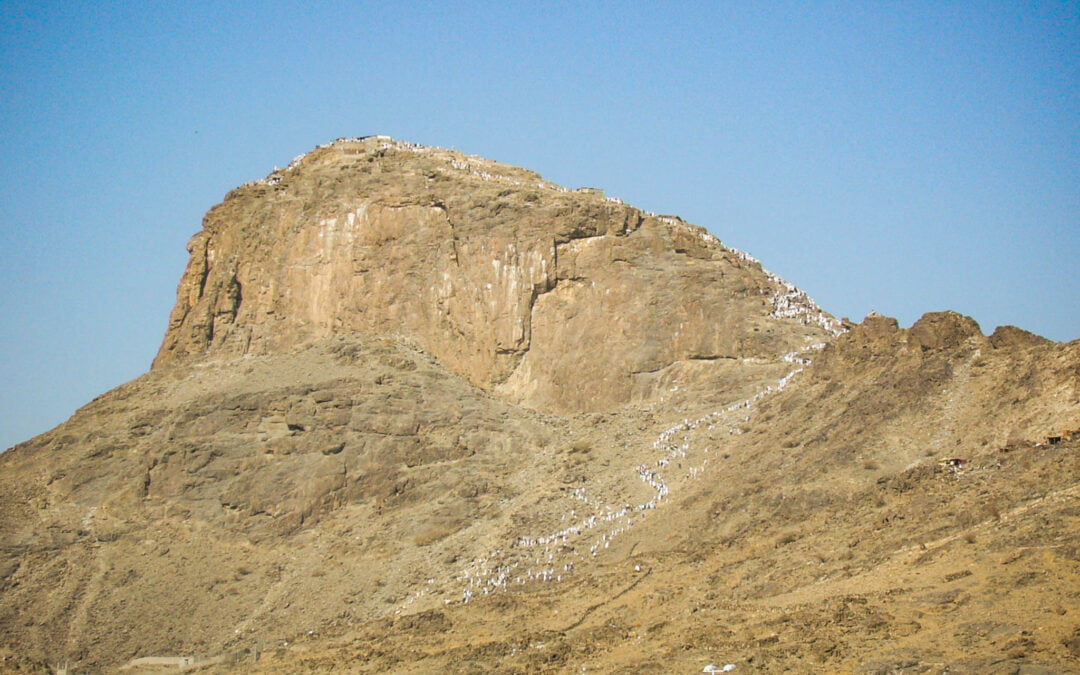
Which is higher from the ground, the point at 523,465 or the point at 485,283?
the point at 485,283

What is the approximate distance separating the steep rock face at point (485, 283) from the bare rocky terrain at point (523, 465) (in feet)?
0.45

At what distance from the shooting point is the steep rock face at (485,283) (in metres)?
60.0

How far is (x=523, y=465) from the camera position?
181 ft

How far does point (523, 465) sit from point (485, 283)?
1031 centimetres

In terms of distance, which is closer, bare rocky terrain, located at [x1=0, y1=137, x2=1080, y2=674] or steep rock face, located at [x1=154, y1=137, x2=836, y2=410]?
bare rocky terrain, located at [x1=0, y1=137, x2=1080, y2=674]

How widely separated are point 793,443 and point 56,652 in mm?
24889

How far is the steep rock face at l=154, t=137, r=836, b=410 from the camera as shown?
5997 centimetres

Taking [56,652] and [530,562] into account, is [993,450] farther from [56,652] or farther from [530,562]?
[56,652]

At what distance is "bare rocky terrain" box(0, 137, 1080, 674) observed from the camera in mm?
34438

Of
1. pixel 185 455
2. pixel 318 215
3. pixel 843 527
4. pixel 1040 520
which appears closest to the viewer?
pixel 1040 520

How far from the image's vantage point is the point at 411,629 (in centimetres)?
4381

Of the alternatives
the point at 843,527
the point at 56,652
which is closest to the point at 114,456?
the point at 56,652

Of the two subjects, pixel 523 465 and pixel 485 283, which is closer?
pixel 523 465

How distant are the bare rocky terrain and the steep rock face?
14 centimetres
